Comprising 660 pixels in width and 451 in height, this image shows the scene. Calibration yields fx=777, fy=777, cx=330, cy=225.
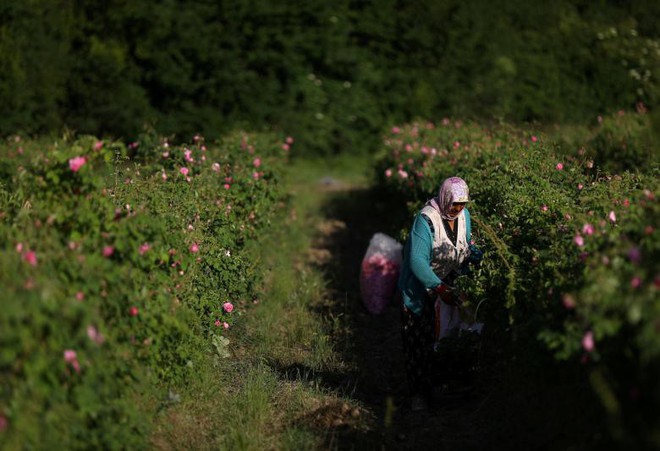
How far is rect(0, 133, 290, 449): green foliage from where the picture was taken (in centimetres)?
319

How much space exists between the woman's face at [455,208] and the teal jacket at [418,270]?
177mm

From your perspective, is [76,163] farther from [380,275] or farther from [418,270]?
[380,275]

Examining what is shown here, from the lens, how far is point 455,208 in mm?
5023

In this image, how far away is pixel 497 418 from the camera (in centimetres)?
456

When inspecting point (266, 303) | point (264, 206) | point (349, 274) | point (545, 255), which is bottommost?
point (349, 274)

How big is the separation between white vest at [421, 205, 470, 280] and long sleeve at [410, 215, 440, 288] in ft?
0.23

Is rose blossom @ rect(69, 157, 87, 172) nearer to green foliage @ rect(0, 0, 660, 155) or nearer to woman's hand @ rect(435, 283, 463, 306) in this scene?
woman's hand @ rect(435, 283, 463, 306)

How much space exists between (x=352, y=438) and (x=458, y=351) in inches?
35.7

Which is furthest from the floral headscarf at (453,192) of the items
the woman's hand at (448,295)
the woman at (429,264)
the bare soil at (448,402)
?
the bare soil at (448,402)

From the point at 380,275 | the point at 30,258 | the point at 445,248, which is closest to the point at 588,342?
the point at 445,248

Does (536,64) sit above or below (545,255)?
below

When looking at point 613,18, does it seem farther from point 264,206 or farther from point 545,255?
point 545,255

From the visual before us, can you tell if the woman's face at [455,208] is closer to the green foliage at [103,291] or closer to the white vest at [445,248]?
the white vest at [445,248]

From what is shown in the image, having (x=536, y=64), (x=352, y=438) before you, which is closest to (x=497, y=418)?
(x=352, y=438)
